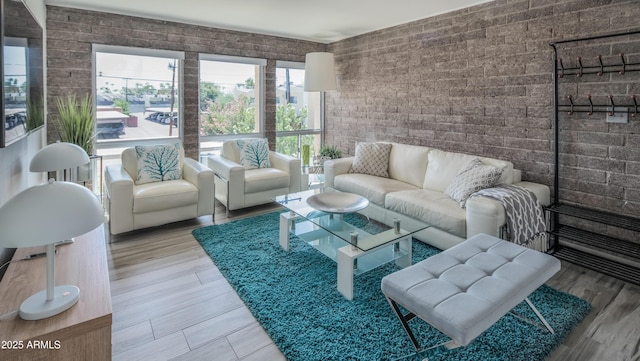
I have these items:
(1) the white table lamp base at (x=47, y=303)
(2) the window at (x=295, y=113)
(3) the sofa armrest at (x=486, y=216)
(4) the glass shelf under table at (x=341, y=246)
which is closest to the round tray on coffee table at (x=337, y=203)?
(4) the glass shelf under table at (x=341, y=246)

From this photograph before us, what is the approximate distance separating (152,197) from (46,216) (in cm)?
241

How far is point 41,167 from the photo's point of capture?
1.97m

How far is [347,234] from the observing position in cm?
261

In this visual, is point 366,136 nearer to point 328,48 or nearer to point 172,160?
point 328,48

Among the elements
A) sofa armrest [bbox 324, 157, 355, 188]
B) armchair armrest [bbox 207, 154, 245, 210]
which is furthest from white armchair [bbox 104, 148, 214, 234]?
A: sofa armrest [bbox 324, 157, 355, 188]

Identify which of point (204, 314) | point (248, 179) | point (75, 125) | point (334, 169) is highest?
point (75, 125)

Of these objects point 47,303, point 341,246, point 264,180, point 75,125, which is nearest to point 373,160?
point 264,180

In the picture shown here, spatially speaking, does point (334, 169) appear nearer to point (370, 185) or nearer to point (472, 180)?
point (370, 185)

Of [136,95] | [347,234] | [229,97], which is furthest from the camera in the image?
[229,97]

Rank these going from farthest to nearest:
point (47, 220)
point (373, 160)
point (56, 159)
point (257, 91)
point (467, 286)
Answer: point (257, 91) → point (373, 160) → point (56, 159) → point (467, 286) → point (47, 220)

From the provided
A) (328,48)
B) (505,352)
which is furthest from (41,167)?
(328,48)

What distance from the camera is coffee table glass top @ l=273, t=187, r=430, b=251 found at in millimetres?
2525

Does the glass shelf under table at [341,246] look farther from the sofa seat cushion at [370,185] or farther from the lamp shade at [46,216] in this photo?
the lamp shade at [46,216]

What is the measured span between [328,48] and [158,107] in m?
2.88
